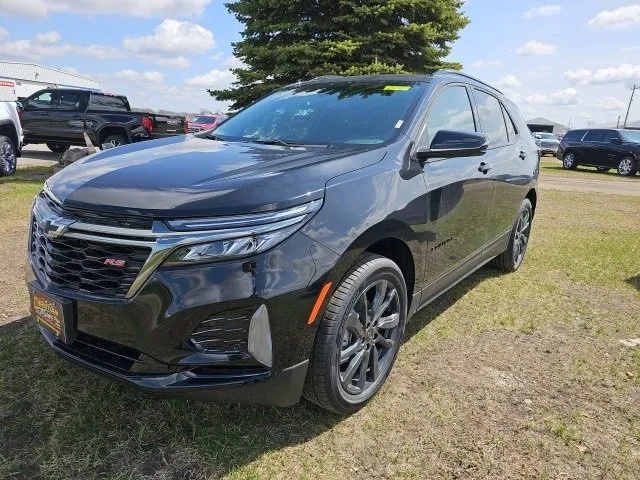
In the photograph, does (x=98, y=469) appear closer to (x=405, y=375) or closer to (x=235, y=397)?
(x=235, y=397)

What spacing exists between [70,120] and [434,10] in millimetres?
9287

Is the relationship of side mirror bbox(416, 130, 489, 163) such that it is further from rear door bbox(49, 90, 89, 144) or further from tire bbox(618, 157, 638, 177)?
tire bbox(618, 157, 638, 177)

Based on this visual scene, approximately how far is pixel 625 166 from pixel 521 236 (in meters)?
17.8

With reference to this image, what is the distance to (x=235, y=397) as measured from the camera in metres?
2.10

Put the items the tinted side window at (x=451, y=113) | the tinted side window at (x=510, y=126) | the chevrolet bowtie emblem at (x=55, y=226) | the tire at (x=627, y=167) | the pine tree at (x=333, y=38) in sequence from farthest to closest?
1. the tire at (x=627, y=167)
2. the pine tree at (x=333, y=38)
3. the tinted side window at (x=510, y=126)
4. the tinted side window at (x=451, y=113)
5. the chevrolet bowtie emblem at (x=55, y=226)

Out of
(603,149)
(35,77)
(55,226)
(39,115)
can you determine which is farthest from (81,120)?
(35,77)

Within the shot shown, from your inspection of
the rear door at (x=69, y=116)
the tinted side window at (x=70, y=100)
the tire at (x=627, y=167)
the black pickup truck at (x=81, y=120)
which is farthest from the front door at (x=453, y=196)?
the tire at (x=627, y=167)

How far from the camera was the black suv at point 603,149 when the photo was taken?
19531mm

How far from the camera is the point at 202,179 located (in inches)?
87.2

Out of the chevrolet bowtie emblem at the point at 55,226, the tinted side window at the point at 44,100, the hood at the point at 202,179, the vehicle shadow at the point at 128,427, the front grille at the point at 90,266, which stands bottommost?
the vehicle shadow at the point at 128,427

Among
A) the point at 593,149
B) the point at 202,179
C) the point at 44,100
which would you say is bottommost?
the point at 202,179

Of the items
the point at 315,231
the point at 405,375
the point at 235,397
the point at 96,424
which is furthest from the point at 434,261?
the point at 96,424

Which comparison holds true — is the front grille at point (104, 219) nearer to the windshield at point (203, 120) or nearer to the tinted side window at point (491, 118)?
the tinted side window at point (491, 118)

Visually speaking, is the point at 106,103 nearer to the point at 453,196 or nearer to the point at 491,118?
the point at 491,118
